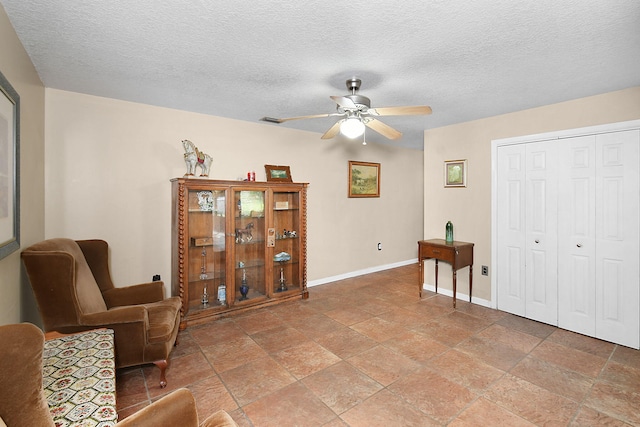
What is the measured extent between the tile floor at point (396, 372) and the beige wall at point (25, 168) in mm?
902

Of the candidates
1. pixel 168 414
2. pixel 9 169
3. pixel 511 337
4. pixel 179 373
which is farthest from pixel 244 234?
pixel 511 337

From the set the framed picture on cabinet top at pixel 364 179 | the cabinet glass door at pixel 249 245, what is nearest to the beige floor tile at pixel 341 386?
the cabinet glass door at pixel 249 245

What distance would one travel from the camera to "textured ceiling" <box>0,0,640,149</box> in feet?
5.60

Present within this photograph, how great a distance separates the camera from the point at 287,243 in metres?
4.29

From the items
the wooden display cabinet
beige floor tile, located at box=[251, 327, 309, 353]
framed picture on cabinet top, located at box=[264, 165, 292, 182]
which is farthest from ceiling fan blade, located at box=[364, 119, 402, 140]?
beige floor tile, located at box=[251, 327, 309, 353]

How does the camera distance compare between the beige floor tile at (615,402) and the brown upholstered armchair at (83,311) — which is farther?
the brown upholstered armchair at (83,311)

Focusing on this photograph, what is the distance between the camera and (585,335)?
10.3 ft

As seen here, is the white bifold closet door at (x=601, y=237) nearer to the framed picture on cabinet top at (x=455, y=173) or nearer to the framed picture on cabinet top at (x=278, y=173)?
the framed picture on cabinet top at (x=455, y=173)

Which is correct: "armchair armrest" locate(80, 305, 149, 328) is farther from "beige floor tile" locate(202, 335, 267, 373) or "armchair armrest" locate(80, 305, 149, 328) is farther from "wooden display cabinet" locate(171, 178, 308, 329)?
"wooden display cabinet" locate(171, 178, 308, 329)

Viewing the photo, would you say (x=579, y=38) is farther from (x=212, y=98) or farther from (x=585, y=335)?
(x=212, y=98)

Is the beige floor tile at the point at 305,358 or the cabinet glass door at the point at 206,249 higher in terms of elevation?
the cabinet glass door at the point at 206,249

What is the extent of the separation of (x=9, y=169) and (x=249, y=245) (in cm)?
241

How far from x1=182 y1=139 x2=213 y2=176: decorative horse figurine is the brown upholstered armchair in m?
1.35

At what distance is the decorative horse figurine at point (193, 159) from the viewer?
3.48 metres
